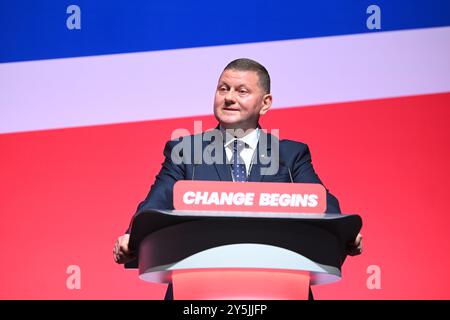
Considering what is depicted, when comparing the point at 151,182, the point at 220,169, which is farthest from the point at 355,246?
the point at 151,182

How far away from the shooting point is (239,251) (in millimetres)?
1715

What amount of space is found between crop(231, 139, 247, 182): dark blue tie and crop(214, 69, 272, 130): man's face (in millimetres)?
83

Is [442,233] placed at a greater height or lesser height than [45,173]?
lesser

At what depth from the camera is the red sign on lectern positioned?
1729 mm

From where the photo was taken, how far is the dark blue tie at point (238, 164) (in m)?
2.27

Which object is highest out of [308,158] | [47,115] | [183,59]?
[183,59]

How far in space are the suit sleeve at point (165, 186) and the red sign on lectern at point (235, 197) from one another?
373 mm

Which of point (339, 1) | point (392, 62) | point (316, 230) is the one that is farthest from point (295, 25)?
point (316, 230)

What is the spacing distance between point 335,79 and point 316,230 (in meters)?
1.72

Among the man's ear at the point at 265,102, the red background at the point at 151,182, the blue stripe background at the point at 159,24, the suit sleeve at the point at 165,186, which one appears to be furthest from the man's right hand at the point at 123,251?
the blue stripe background at the point at 159,24

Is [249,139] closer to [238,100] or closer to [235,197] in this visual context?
[238,100]

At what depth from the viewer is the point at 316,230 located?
178 cm

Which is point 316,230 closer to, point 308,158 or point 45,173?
point 308,158

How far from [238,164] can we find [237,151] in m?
0.05
